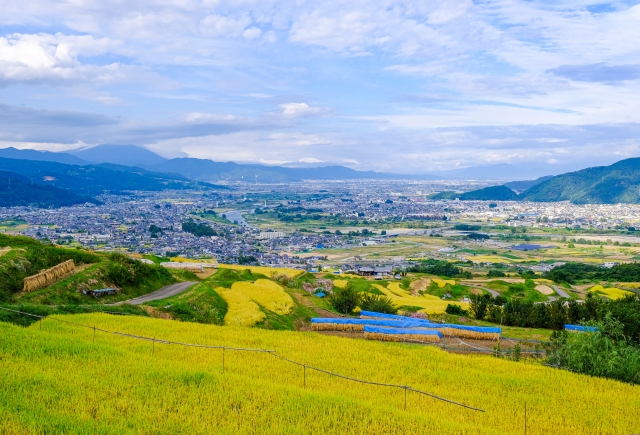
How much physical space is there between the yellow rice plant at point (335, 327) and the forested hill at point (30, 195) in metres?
167

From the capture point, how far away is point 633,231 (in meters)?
145

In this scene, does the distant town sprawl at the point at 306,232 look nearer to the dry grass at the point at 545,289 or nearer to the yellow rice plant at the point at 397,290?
the yellow rice plant at the point at 397,290

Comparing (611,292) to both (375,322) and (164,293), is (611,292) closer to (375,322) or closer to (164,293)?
(375,322)

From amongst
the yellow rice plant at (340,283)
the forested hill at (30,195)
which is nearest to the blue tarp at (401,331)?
the yellow rice plant at (340,283)

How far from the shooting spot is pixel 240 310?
26812 millimetres

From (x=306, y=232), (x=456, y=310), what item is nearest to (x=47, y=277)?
(x=456, y=310)

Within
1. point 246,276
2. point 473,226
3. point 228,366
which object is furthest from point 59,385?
point 473,226

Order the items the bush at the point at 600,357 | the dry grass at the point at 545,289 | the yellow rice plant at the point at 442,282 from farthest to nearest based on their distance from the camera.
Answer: the yellow rice plant at the point at 442,282, the dry grass at the point at 545,289, the bush at the point at 600,357

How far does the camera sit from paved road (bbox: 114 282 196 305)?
1097 inches

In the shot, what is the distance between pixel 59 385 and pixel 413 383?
9599 millimetres

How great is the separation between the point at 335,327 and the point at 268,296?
6639mm

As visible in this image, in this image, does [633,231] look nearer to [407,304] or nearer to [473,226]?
[473,226]

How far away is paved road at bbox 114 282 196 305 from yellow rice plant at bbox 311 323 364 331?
9343 millimetres

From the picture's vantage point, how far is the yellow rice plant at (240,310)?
25.1 metres
